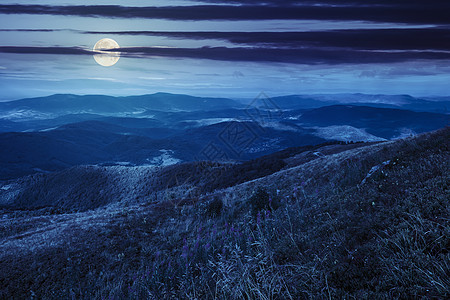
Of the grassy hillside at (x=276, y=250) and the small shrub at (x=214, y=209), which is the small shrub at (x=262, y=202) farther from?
the small shrub at (x=214, y=209)

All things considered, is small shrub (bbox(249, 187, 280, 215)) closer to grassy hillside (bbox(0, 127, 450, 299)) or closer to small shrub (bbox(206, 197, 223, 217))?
grassy hillside (bbox(0, 127, 450, 299))

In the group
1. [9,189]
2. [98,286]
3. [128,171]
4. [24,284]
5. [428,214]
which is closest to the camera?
[428,214]

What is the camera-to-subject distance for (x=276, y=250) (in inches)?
185

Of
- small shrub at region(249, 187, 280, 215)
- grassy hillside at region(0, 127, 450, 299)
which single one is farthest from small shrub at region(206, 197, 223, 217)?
small shrub at region(249, 187, 280, 215)

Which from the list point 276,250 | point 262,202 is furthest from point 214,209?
point 276,250

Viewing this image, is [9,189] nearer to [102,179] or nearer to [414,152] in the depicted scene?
[102,179]

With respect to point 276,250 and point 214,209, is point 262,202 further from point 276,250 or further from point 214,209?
point 276,250

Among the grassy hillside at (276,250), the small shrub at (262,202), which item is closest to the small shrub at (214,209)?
the grassy hillside at (276,250)

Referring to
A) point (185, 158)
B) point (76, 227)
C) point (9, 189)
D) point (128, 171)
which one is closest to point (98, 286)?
point (76, 227)

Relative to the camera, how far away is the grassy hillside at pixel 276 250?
124 inches

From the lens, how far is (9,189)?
66000mm

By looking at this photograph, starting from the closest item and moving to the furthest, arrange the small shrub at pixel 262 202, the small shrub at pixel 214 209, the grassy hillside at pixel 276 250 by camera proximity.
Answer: the grassy hillside at pixel 276 250, the small shrub at pixel 262 202, the small shrub at pixel 214 209

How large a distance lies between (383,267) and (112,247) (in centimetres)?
749

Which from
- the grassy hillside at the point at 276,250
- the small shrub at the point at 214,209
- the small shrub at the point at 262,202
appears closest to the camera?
the grassy hillside at the point at 276,250
